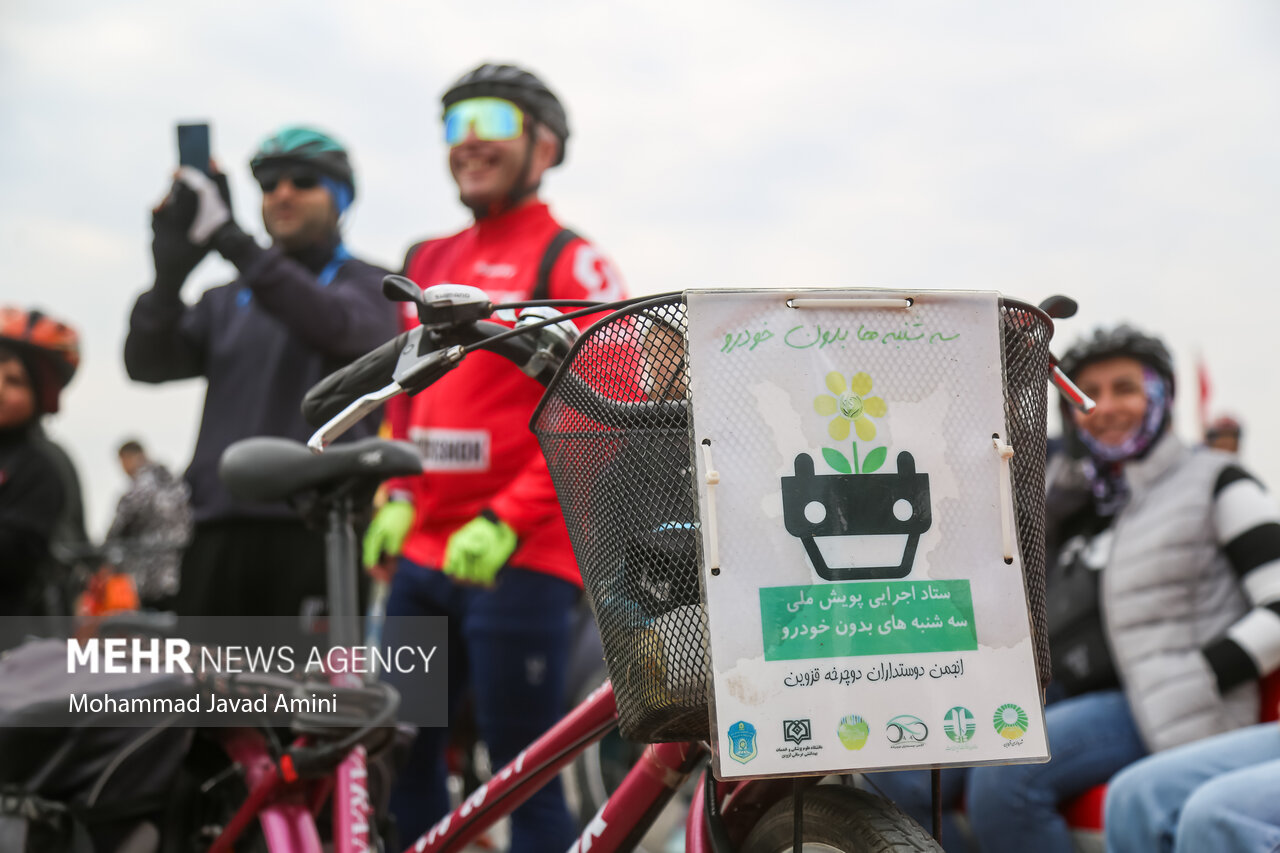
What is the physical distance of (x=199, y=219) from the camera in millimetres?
3188

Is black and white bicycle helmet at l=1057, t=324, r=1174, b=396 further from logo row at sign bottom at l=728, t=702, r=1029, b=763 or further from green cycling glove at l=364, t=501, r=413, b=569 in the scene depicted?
logo row at sign bottom at l=728, t=702, r=1029, b=763

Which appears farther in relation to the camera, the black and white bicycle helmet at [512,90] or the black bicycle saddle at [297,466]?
the black and white bicycle helmet at [512,90]

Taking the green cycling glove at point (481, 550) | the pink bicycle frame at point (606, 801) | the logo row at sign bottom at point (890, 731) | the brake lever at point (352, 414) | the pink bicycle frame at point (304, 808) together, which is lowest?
the pink bicycle frame at point (304, 808)

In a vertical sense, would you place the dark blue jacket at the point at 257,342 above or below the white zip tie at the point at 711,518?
above

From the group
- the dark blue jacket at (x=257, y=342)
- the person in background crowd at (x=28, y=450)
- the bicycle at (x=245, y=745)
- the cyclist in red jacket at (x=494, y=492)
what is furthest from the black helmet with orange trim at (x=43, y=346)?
the bicycle at (x=245, y=745)

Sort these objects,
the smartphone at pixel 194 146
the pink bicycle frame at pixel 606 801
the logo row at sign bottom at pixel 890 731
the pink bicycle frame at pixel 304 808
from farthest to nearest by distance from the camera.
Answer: the smartphone at pixel 194 146 → the pink bicycle frame at pixel 304 808 → the pink bicycle frame at pixel 606 801 → the logo row at sign bottom at pixel 890 731

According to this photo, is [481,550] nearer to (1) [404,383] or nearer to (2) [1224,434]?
(1) [404,383]

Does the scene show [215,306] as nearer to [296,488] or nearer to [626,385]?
[296,488]

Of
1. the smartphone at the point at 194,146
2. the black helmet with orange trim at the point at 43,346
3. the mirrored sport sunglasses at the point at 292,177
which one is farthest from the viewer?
the black helmet with orange trim at the point at 43,346

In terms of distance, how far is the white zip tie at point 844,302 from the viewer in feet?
4.74

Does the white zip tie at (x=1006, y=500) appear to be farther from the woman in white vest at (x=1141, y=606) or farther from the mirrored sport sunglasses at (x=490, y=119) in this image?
the mirrored sport sunglasses at (x=490, y=119)

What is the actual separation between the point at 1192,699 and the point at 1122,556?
41cm

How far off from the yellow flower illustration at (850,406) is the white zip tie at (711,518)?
0.15 metres

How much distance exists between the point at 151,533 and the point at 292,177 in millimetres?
6102
